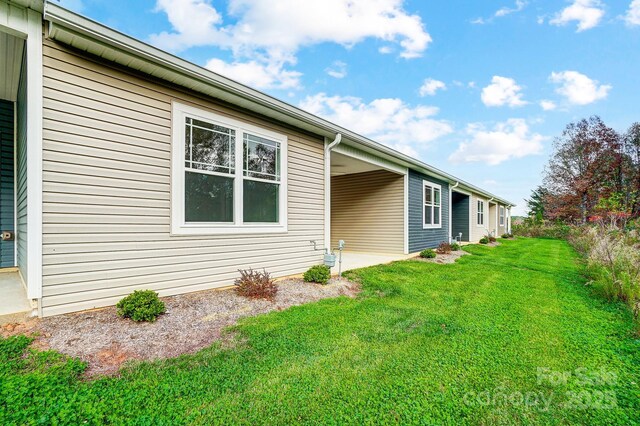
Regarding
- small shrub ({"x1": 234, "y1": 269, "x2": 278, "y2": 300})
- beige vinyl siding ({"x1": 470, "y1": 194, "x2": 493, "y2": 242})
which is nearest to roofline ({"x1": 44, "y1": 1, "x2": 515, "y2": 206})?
small shrub ({"x1": 234, "y1": 269, "x2": 278, "y2": 300})

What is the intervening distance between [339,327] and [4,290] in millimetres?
4404

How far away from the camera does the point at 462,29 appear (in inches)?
363

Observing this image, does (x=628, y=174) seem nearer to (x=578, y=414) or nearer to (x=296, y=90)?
(x=296, y=90)

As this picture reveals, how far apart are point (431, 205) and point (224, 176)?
29.1ft

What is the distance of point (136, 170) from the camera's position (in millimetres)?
3551

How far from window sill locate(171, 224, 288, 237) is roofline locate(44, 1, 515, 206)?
76.5 inches

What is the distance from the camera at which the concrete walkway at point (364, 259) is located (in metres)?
6.93

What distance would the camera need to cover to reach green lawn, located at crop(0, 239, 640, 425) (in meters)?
1.78

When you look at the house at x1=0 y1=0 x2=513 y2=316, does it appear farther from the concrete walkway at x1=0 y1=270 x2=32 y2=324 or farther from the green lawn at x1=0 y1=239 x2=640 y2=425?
the green lawn at x1=0 y1=239 x2=640 y2=425

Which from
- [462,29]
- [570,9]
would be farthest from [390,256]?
[570,9]

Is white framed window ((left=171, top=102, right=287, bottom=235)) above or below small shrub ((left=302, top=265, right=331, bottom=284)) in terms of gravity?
above

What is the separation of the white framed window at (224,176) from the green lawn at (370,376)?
1738 millimetres

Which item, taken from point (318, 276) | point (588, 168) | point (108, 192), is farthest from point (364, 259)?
point (588, 168)

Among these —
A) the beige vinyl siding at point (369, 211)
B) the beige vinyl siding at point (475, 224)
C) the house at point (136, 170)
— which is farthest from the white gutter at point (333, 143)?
the beige vinyl siding at point (475, 224)
